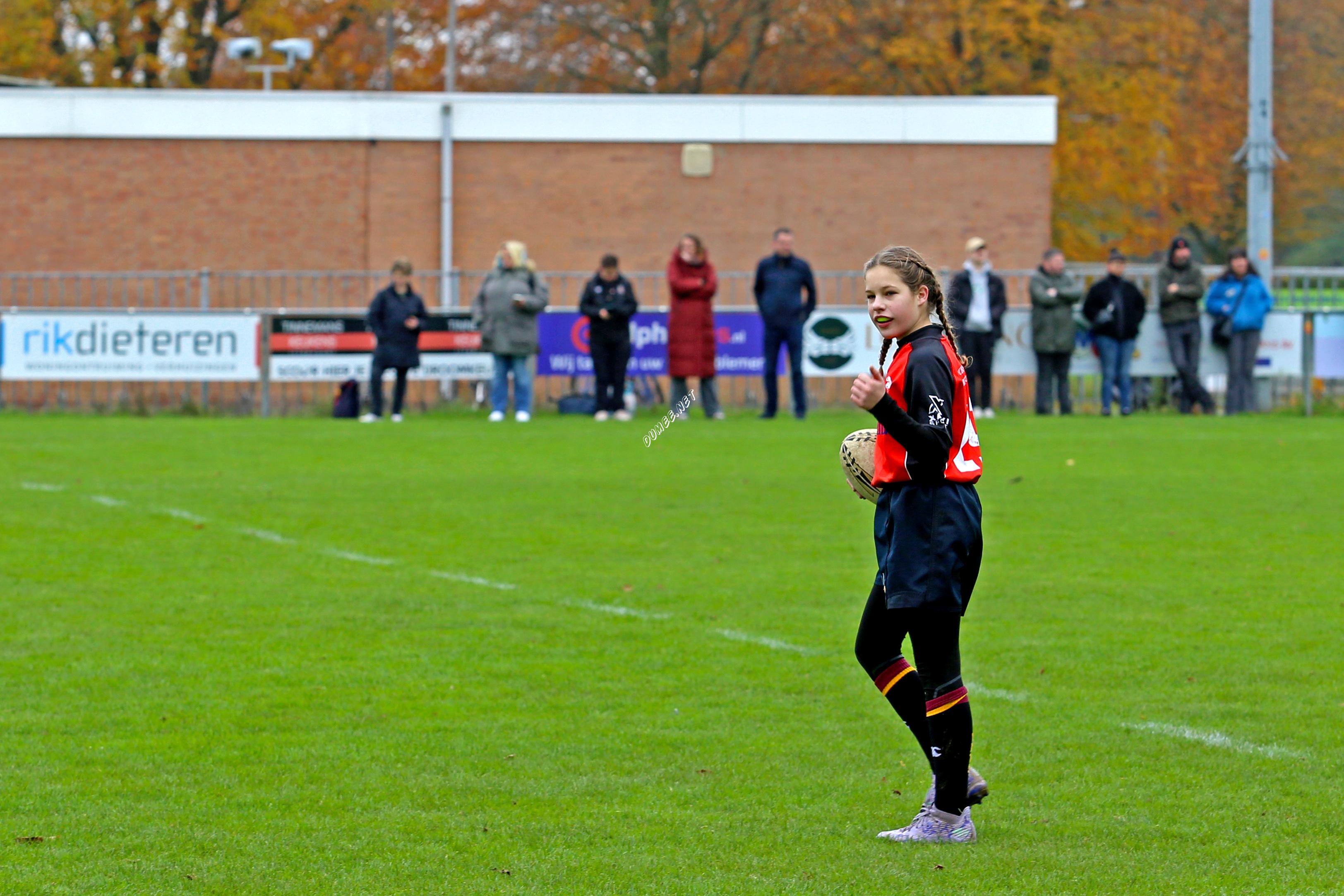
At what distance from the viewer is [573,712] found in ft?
22.8

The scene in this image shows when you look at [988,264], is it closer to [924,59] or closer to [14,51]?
[924,59]

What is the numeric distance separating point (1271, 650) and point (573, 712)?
3128 mm

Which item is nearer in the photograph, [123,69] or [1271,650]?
[1271,650]

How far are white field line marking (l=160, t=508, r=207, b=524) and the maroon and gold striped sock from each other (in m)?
7.92

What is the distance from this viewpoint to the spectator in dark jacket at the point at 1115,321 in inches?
885

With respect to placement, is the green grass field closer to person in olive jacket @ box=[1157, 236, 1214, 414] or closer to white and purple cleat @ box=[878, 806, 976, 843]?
white and purple cleat @ box=[878, 806, 976, 843]

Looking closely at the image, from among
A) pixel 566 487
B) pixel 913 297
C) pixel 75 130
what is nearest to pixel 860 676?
pixel 913 297

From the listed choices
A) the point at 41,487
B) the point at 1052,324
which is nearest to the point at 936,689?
the point at 41,487

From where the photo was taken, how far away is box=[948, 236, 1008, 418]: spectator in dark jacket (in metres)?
22.0

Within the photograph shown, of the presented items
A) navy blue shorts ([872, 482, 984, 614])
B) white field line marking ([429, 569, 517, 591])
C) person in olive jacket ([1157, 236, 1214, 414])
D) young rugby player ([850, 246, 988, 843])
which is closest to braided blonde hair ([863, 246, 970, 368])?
young rugby player ([850, 246, 988, 843])

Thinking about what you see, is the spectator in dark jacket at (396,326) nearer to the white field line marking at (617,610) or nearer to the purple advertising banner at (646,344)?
the purple advertising banner at (646,344)

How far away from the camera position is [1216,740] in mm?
6465

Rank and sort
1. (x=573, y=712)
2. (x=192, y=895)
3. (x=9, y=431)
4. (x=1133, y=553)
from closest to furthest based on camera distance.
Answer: (x=192, y=895), (x=573, y=712), (x=1133, y=553), (x=9, y=431)

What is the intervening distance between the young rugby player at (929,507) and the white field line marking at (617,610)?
3.72 m
